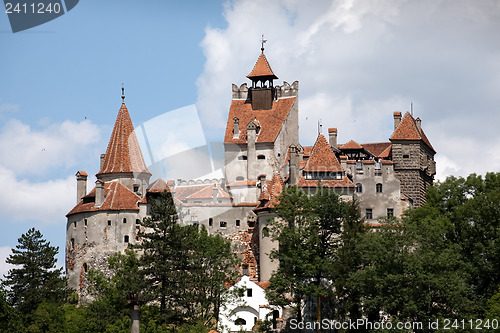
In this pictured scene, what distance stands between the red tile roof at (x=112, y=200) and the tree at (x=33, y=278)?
8974 mm

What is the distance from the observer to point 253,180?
87.3 meters

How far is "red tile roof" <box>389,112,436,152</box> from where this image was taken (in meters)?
84.2

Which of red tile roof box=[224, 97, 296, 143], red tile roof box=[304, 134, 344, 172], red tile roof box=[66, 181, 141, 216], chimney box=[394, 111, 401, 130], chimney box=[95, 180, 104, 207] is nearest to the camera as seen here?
red tile roof box=[304, 134, 344, 172]

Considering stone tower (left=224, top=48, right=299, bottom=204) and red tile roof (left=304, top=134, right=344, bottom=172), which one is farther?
stone tower (left=224, top=48, right=299, bottom=204)

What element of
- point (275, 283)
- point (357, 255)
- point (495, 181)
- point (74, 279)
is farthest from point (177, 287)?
point (495, 181)

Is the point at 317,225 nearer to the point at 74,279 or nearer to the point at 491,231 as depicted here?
the point at 491,231

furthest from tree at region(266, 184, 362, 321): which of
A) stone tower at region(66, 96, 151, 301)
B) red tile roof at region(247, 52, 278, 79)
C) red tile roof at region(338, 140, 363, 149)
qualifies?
red tile roof at region(247, 52, 278, 79)

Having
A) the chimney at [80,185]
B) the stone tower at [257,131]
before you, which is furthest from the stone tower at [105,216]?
the stone tower at [257,131]

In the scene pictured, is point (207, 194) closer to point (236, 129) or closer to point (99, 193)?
point (236, 129)

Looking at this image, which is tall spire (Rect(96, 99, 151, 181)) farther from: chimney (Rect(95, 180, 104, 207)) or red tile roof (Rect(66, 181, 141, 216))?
chimney (Rect(95, 180, 104, 207))

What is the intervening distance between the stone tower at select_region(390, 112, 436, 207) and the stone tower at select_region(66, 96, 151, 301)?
2108 cm

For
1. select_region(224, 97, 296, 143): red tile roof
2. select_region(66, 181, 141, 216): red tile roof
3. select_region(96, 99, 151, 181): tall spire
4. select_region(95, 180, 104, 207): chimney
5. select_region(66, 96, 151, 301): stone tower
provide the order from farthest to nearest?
select_region(224, 97, 296, 143): red tile roof < select_region(96, 99, 151, 181): tall spire < select_region(95, 180, 104, 207): chimney < select_region(66, 181, 141, 216): red tile roof < select_region(66, 96, 151, 301): stone tower

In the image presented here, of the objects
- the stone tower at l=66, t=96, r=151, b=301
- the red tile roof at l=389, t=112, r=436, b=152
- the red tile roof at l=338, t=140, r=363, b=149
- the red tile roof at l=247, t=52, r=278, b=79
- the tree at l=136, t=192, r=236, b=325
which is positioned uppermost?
the red tile roof at l=247, t=52, r=278, b=79

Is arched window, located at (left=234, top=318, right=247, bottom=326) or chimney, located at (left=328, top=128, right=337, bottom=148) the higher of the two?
chimney, located at (left=328, top=128, right=337, bottom=148)
